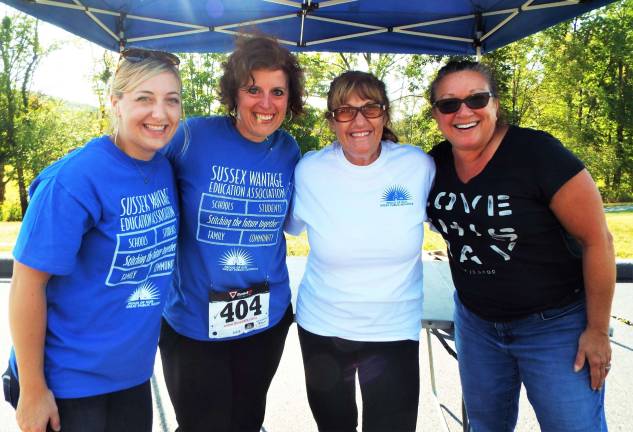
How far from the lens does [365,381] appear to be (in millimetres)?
1874

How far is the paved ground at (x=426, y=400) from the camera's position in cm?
277

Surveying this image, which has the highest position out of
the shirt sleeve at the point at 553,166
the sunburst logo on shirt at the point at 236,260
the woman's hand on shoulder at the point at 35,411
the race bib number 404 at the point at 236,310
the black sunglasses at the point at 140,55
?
the black sunglasses at the point at 140,55

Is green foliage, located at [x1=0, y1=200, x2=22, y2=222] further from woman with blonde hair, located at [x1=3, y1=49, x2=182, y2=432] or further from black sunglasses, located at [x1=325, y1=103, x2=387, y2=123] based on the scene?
black sunglasses, located at [x1=325, y1=103, x2=387, y2=123]

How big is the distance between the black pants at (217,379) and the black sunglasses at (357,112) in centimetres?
101

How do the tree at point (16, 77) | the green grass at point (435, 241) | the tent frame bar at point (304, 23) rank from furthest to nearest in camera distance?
the tree at point (16, 77), the green grass at point (435, 241), the tent frame bar at point (304, 23)

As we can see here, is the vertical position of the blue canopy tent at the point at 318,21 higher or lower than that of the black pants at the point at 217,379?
higher

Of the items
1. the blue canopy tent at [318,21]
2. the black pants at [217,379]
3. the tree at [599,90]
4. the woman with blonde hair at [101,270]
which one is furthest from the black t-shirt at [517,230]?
the tree at [599,90]

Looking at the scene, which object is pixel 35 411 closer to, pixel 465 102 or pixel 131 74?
pixel 131 74

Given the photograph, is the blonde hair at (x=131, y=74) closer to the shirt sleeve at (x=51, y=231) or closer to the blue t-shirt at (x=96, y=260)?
the blue t-shirt at (x=96, y=260)

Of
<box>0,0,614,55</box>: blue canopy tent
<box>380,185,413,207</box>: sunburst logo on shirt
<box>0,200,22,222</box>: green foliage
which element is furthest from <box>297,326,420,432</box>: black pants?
<box>0,200,22,222</box>: green foliage

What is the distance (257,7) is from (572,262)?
284cm

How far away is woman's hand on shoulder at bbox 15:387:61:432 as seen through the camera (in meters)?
1.35

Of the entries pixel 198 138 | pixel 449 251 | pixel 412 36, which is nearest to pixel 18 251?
pixel 198 138

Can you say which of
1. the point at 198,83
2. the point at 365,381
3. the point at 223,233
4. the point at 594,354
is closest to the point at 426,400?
the point at 365,381
